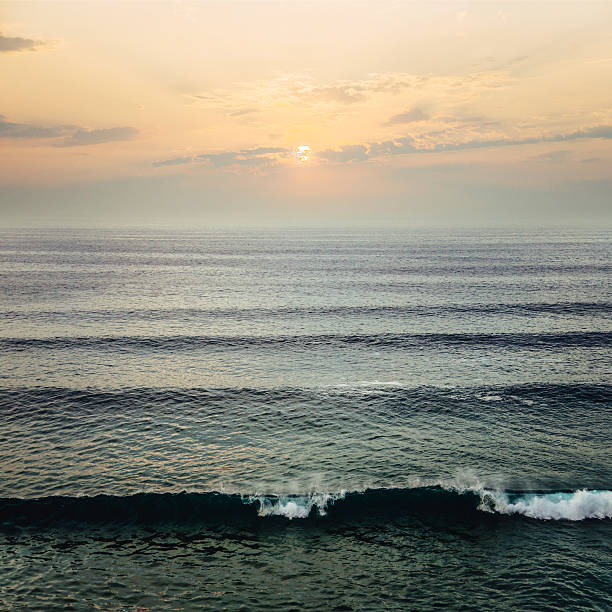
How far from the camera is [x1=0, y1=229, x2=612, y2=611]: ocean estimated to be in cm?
3297

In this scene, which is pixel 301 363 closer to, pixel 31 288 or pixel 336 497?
pixel 336 497

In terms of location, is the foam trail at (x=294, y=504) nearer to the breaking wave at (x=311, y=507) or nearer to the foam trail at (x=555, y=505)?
the breaking wave at (x=311, y=507)

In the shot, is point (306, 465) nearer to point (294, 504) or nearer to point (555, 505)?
point (294, 504)

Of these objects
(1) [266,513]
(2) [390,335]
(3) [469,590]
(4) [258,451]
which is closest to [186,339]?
(2) [390,335]

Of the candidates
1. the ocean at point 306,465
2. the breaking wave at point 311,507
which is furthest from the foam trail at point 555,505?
the ocean at point 306,465

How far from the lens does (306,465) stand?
155 ft

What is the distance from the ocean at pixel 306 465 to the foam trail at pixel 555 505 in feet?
0.49

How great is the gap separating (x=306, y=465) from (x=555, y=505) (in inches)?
847

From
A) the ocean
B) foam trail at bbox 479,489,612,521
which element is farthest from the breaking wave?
the ocean

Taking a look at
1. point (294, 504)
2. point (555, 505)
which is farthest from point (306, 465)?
point (555, 505)

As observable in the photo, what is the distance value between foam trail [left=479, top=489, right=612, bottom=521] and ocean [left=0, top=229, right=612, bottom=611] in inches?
5.9

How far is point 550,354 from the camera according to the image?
262 feet

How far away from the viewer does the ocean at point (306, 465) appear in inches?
1298

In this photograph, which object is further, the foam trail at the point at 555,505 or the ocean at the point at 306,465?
the foam trail at the point at 555,505
